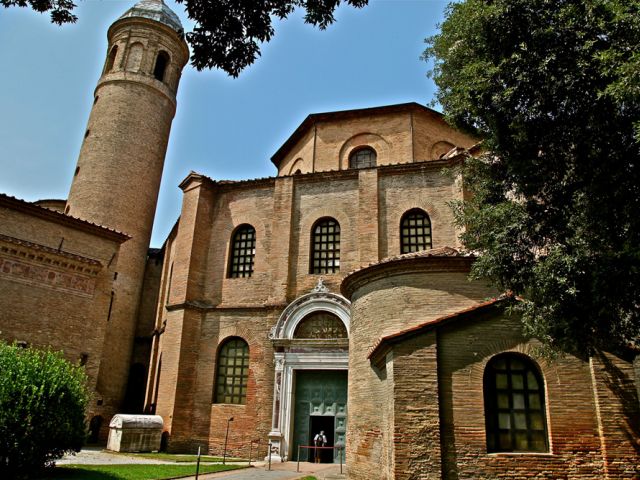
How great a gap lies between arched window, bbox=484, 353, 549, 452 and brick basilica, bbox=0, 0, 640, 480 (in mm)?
31

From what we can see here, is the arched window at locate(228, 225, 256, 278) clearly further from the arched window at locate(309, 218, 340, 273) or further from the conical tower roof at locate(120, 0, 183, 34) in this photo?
the conical tower roof at locate(120, 0, 183, 34)

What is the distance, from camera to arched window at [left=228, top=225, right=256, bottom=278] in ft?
61.7

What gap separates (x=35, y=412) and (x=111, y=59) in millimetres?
20054

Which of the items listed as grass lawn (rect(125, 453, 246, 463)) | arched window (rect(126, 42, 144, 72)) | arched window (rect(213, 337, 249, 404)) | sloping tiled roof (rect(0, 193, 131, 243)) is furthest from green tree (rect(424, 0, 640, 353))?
arched window (rect(126, 42, 144, 72))

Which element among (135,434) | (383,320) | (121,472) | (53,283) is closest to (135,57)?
(53,283)

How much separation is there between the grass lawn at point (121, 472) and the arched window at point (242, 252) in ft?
25.3

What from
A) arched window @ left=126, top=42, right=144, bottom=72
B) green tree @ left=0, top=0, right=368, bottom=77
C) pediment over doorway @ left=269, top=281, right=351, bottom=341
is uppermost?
arched window @ left=126, top=42, right=144, bottom=72

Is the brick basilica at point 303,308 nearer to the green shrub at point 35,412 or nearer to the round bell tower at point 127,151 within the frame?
the round bell tower at point 127,151

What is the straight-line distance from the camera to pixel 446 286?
10.9 m

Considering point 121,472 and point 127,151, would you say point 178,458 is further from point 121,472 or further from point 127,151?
point 127,151

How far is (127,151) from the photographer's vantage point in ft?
73.1

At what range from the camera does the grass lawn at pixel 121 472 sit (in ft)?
32.8

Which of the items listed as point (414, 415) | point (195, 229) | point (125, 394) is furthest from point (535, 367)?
point (125, 394)

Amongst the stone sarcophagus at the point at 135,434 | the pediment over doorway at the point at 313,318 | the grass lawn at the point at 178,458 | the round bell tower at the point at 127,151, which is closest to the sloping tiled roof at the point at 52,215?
the round bell tower at the point at 127,151
